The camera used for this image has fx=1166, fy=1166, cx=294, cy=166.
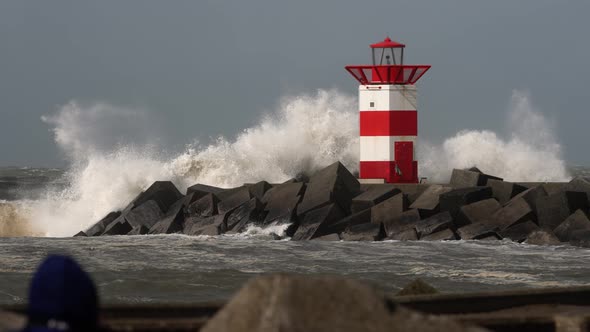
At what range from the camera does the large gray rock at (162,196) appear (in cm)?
1625

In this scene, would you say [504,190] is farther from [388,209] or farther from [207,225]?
[207,225]

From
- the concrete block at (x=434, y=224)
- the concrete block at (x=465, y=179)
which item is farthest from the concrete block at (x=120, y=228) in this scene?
the concrete block at (x=465, y=179)

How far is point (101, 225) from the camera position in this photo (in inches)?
658

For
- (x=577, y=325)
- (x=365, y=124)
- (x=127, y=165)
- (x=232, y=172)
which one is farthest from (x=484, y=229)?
(x=577, y=325)

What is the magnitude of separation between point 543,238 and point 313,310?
37.6 feet

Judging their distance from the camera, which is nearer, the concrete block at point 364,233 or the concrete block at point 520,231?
the concrete block at point 520,231

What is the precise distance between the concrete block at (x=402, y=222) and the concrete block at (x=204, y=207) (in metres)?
2.45

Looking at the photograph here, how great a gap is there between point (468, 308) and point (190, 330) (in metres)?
1.81

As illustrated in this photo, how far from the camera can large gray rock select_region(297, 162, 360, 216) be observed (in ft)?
48.3

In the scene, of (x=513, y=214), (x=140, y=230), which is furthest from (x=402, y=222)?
(x=140, y=230)

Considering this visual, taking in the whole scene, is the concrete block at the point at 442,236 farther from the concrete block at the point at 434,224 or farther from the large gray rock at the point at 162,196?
the large gray rock at the point at 162,196

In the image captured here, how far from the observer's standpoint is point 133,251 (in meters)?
12.9

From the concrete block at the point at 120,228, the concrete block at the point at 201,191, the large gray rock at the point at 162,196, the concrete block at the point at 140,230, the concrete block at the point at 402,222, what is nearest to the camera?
the concrete block at the point at 402,222

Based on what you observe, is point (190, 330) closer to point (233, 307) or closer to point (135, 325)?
point (135, 325)
